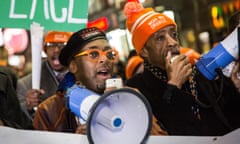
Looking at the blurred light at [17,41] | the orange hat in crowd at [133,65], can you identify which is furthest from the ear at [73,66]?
the blurred light at [17,41]

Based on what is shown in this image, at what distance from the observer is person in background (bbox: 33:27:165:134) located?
7.41ft

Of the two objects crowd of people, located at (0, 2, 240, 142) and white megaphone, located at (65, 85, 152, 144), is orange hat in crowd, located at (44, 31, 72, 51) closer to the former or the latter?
crowd of people, located at (0, 2, 240, 142)

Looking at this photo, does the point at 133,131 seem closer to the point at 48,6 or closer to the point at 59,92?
the point at 59,92

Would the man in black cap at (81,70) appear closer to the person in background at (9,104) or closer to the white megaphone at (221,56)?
the person in background at (9,104)

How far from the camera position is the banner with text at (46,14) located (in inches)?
91.5

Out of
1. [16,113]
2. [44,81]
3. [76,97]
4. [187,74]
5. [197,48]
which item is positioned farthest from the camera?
[197,48]

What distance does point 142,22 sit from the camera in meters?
2.57

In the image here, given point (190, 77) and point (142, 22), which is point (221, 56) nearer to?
point (190, 77)

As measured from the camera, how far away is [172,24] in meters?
2.48

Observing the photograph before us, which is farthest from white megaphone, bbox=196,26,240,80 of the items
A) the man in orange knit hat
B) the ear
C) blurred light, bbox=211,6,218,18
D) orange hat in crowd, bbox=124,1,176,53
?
blurred light, bbox=211,6,218,18

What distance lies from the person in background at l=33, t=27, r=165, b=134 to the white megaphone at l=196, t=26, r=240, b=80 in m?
0.42

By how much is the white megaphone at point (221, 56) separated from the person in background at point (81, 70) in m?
0.42

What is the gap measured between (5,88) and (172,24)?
3.16ft

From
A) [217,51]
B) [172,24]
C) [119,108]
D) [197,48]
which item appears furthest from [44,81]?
[197,48]
